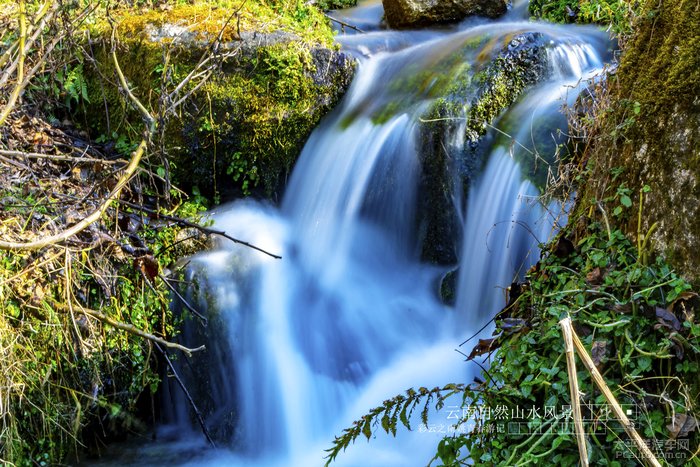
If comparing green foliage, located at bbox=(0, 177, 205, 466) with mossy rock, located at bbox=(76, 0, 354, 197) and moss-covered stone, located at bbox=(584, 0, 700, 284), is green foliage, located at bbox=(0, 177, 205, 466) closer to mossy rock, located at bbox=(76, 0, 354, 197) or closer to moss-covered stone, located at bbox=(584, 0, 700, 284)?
mossy rock, located at bbox=(76, 0, 354, 197)

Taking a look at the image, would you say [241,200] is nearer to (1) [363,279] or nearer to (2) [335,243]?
(2) [335,243]

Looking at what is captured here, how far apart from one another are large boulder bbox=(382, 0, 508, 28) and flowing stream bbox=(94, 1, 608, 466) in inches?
80.9

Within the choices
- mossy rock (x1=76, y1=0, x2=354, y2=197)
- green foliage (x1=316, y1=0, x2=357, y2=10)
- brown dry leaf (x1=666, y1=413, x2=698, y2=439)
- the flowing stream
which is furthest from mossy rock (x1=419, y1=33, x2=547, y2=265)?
green foliage (x1=316, y1=0, x2=357, y2=10)

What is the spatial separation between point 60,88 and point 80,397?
2893 millimetres

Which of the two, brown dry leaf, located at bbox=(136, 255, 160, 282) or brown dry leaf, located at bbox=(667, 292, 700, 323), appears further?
brown dry leaf, located at bbox=(136, 255, 160, 282)

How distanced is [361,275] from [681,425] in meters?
3.15

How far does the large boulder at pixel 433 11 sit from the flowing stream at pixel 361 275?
6.74ft

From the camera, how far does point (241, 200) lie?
556 centimetres

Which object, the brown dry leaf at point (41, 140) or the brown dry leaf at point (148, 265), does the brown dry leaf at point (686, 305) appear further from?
the brown dry leaf at point (41, 140)

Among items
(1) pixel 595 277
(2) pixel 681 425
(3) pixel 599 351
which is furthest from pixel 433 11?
(2) pixel 681 425

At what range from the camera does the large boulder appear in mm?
7562

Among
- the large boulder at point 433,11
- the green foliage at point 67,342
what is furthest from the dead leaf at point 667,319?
the large boulder at point 433,11

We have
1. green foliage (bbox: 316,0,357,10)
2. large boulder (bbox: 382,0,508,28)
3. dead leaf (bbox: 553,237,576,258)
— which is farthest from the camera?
green foliage (bbox: 316,0,357,10)

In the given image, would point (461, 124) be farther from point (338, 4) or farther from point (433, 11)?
point (338, 4)
